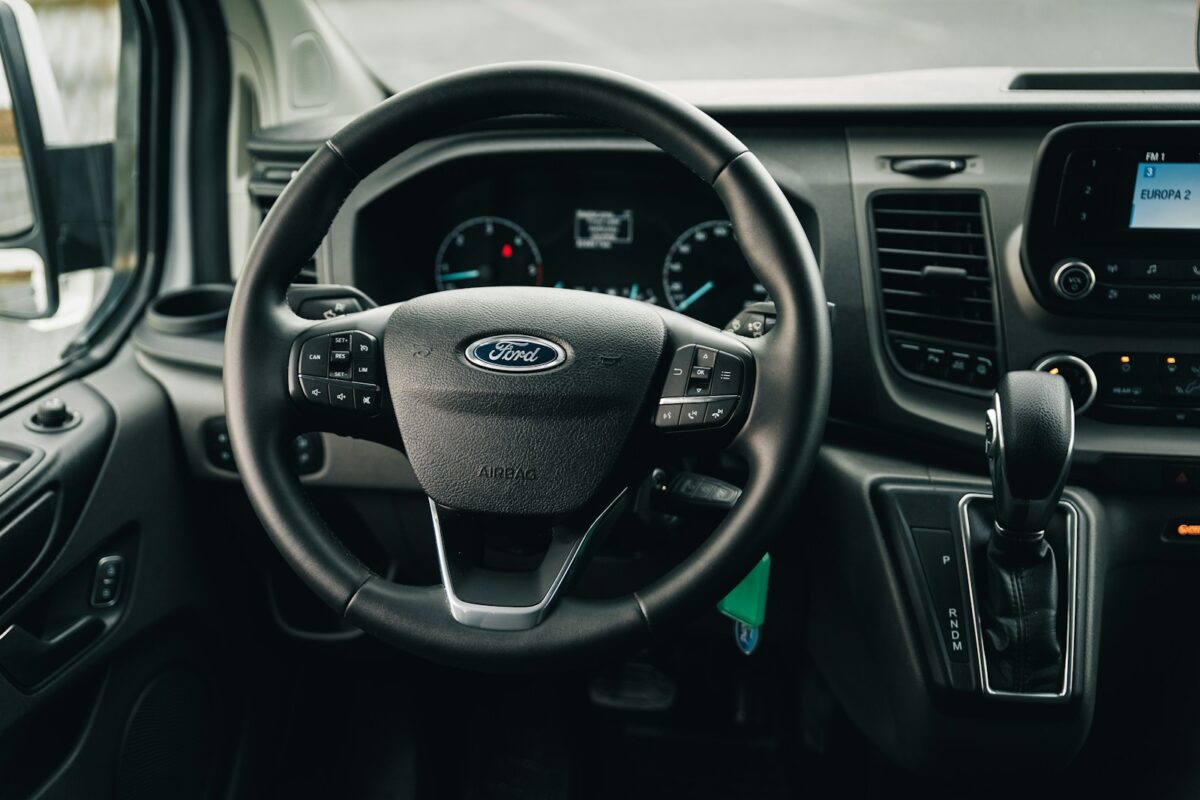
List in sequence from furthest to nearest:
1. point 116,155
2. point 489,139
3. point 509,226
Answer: point 116,155, point 509,226, point 489,139

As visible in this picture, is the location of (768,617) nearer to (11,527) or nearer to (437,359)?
(437,359)

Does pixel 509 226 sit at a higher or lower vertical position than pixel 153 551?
higher

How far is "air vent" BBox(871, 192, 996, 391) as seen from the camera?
4.49ft

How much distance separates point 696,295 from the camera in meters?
1.71

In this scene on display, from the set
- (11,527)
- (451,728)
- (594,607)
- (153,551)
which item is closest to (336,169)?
(594,607)

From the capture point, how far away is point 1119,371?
1347mm

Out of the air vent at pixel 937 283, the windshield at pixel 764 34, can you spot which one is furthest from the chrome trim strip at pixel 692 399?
the windshield at pixel 764 34

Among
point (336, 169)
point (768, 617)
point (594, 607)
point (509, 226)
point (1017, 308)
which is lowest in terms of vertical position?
point (768, 617)

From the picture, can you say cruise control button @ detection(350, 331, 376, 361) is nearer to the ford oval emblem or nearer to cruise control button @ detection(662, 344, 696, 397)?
the ford oval emblem

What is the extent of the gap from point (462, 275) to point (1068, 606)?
1.11 m

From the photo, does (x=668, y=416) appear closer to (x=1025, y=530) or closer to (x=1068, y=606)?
(x=1025, y=530)

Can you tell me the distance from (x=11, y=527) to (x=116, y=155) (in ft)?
2.86

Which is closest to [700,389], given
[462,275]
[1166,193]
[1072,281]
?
[1072,281]

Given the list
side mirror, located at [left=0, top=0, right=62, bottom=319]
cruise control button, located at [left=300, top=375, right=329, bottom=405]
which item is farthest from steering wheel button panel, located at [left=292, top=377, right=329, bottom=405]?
side mirror, located at [left=0, top=0, right=62, bottom=319]
